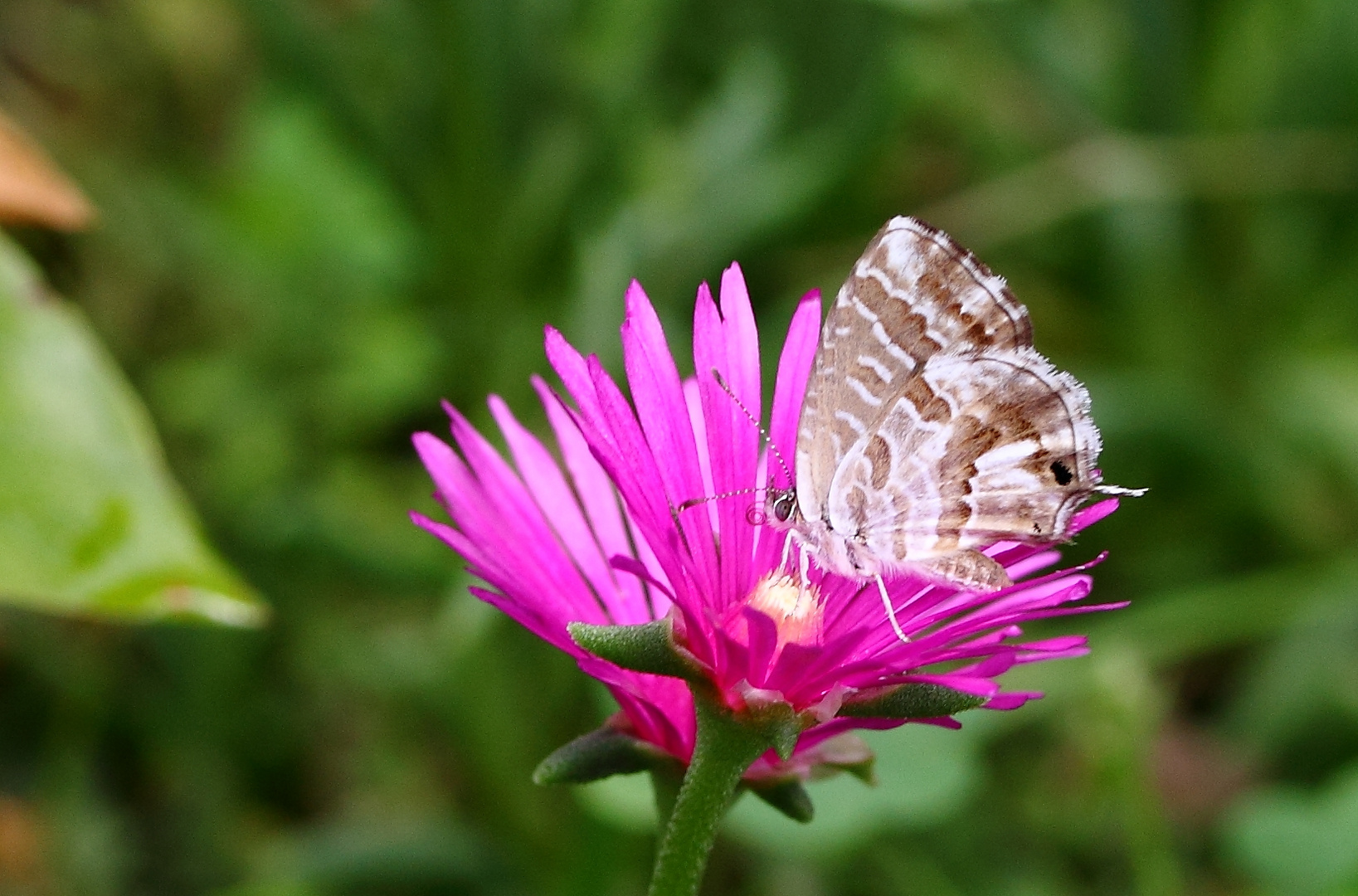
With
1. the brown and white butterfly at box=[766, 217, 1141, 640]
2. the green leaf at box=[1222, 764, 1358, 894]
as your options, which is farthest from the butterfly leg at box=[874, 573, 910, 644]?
the green leaf at box=[1222, 764, 1358, 894]

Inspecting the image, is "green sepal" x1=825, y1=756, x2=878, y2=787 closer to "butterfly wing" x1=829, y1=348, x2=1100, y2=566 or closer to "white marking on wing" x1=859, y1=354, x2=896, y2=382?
"butterfly wing" x1=829, y1=348, x2=1100, y2=566

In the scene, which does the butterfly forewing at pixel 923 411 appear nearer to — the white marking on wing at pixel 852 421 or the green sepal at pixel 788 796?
the white marking on wing at pixel 852 421

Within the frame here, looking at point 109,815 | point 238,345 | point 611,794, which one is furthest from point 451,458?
point 238,345

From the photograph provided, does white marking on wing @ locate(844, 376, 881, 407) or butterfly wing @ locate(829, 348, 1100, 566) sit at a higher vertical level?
white marking on wing @ locate(844, 376, 881, 407)

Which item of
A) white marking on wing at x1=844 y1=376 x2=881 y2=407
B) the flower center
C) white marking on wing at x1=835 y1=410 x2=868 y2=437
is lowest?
the flower center

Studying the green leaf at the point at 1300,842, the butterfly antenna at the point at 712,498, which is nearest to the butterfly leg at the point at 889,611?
the butterfly antenna at the point at 712,498

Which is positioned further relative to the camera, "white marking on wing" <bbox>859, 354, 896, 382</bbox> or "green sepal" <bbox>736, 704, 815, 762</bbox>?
"white marking on wing" <bbox>859, 354, 896, 382</bbox>
